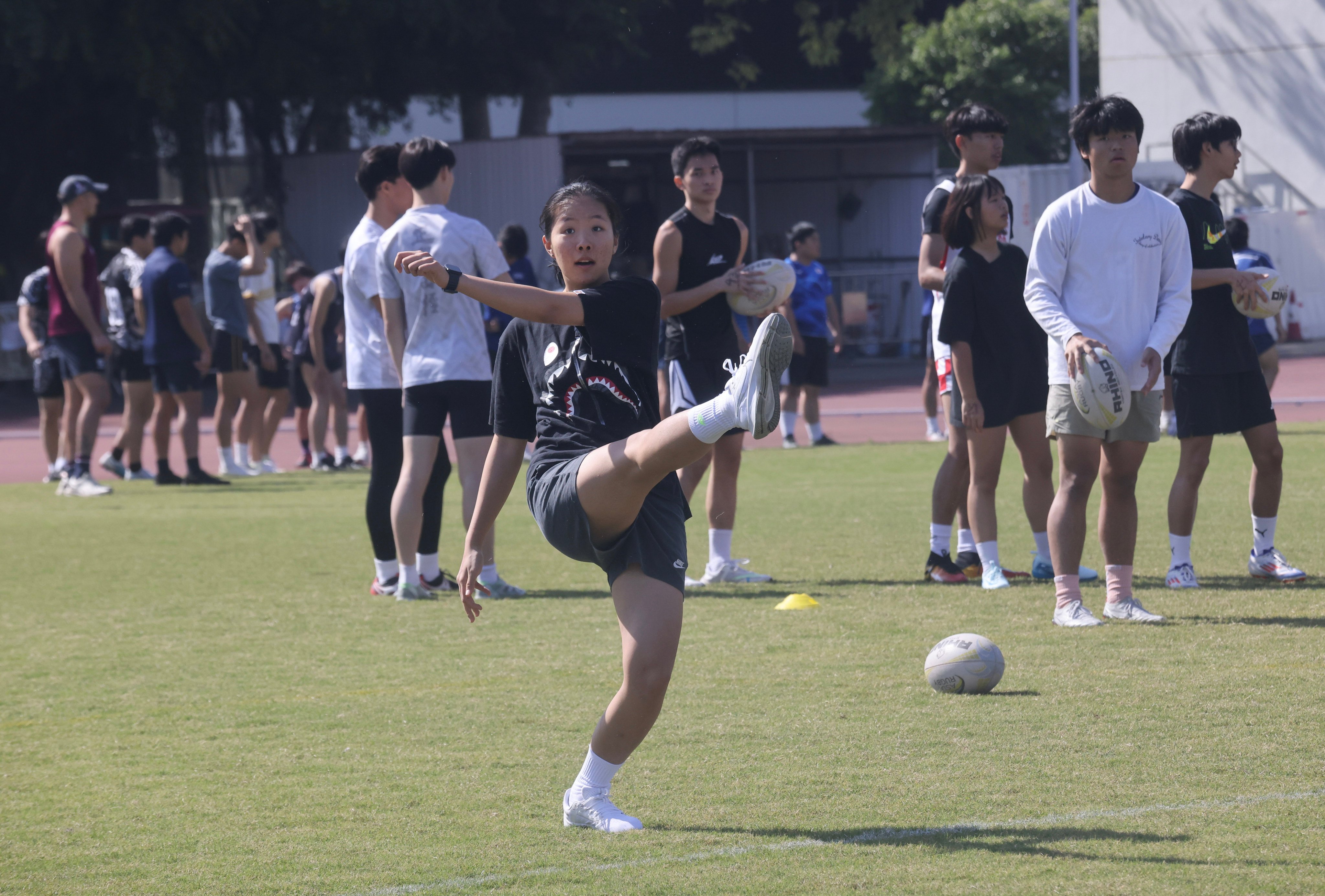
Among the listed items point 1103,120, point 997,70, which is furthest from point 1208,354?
point 997,70

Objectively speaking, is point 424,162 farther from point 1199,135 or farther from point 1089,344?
point 1199,135

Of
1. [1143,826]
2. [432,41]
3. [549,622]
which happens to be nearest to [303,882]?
[1143,826]

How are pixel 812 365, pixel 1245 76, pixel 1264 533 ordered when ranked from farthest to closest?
pixel 1245 76, pixel 812 365, pixel 1264 533

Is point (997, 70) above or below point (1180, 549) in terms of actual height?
above

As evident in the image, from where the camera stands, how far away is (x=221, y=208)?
1283 inches

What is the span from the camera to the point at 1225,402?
24.0 feet

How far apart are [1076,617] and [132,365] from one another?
393 inches

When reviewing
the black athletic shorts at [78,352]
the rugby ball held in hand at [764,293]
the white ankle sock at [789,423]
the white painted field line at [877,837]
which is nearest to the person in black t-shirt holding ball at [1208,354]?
the rugby ball held in hand at [764,293]

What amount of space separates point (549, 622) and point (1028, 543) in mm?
3401

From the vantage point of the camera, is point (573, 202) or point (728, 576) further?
point (728, 576)

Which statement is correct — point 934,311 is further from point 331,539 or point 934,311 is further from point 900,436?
point 900,436

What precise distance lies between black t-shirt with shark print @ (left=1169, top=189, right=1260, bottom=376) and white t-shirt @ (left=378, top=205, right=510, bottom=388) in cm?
327

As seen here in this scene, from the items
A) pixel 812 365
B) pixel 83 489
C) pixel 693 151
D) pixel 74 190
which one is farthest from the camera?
pixel 812 365

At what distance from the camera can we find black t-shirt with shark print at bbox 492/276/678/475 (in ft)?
13.4
